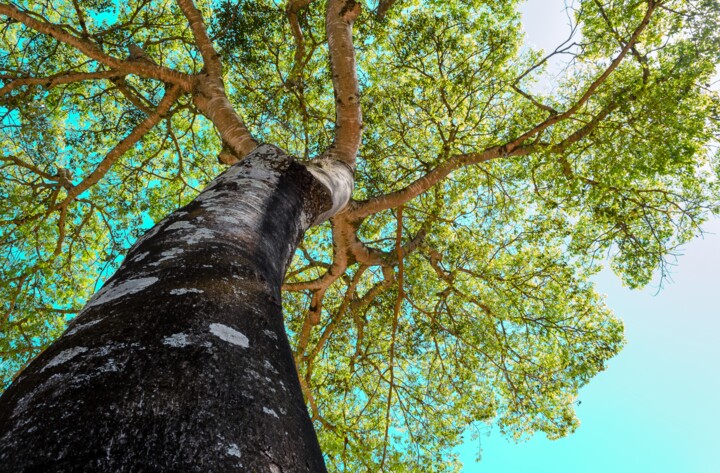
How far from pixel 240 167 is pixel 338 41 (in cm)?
305

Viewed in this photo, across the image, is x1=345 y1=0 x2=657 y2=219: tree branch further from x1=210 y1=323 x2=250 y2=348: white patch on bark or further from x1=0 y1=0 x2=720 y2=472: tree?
x1=210 y1=323 x2=250 y2=348: white patch on bark

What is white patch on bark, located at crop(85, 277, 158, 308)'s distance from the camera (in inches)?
53.6

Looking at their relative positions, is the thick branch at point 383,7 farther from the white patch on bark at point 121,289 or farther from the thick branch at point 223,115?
the white patch on bark at point 121,289

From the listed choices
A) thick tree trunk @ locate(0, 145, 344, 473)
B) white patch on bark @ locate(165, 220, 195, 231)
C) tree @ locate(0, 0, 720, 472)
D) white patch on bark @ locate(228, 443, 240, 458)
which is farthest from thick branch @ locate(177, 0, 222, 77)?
white patch on bark @ locate(228, 443, 240, 458)

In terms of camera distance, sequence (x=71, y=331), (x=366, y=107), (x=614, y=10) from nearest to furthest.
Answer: (x=71, y=331)
(x=614, y=10)
(x=366, y=107)

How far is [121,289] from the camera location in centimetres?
140

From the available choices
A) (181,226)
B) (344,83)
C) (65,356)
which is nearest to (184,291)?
(65,356)

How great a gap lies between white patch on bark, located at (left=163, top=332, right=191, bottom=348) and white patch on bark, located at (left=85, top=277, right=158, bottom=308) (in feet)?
1.03

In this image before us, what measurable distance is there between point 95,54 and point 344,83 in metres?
3.05

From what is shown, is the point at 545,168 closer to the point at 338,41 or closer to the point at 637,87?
the point at 637,87

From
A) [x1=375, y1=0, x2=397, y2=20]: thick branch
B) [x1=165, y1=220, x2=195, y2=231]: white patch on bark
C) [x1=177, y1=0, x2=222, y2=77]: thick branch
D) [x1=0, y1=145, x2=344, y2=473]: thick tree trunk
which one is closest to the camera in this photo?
[x1=0, y1=145, x2=344, y2=473]: thick tree trunk

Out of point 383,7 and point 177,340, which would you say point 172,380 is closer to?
point 177,340

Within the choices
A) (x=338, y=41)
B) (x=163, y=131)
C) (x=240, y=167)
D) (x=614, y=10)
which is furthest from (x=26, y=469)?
(x=163, y=131)

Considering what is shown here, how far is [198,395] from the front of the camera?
97 centimetres
